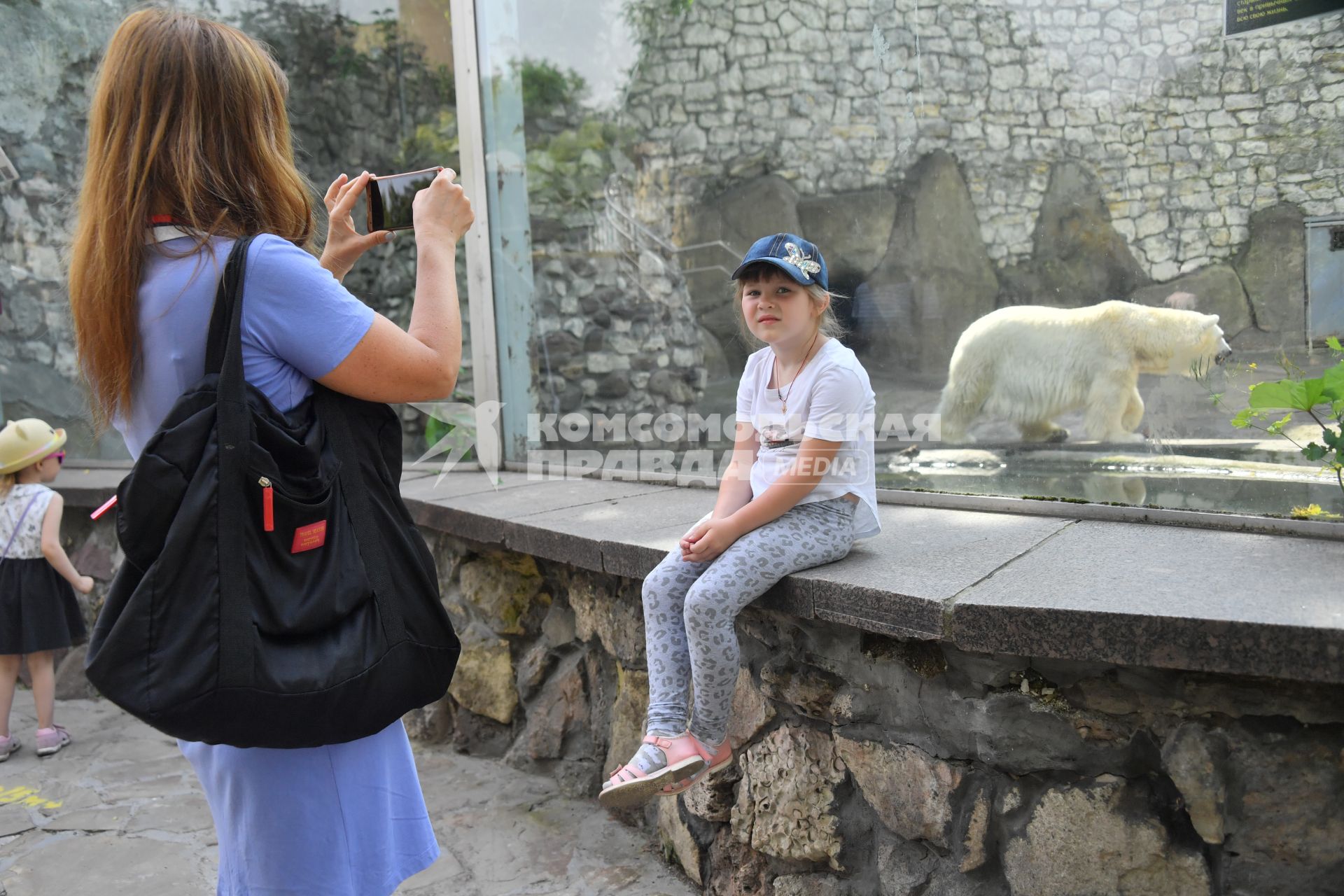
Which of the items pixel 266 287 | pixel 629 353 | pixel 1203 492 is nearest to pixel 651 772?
pixel 266 287

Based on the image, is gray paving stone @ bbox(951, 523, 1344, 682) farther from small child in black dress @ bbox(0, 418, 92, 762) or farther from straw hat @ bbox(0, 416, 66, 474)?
straw hat @ bbox(0, 416, 66, 474)

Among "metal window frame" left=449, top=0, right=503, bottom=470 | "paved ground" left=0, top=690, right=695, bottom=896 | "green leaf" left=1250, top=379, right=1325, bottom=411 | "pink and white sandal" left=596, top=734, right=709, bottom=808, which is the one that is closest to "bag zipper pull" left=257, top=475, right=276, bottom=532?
"pink and white sandal" left=596, top=734, right=709, bottom=808

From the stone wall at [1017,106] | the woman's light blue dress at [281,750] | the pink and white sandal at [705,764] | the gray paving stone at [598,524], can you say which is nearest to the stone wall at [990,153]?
the stone wall at [1017,106]

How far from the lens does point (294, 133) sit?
199 inches

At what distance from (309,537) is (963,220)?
2.60m

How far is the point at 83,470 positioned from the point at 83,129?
6.26 ft

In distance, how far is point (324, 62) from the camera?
17.6 feet

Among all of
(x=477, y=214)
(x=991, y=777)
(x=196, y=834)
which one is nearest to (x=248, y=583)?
(x=991, y=777)

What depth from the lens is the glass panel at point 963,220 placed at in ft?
8.78

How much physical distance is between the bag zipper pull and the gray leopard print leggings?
1046 millimetres

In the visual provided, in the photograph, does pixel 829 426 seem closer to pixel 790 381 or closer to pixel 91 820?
pixel 790 381

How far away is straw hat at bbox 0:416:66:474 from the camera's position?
4152 millimetres

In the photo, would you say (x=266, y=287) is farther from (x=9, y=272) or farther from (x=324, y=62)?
(x=9, y=272)

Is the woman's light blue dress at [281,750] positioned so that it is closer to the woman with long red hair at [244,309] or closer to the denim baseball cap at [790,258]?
the woman with long red hair at [244,309]
